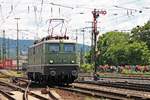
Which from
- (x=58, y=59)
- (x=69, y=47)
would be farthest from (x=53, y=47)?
(x=69, y=47)

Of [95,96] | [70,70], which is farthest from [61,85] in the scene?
[95,96]

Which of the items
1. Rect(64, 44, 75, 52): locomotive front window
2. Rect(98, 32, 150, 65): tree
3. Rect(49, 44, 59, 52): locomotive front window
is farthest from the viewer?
Rect(98, 32, 150, 65): tree

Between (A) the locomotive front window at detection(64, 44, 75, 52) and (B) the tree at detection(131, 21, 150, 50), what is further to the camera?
(B) the tree at detection(131, 21, 150, 50)

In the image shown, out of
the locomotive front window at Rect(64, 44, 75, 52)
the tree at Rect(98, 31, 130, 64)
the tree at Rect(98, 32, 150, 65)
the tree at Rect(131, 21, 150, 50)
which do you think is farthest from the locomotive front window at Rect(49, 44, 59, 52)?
the tree at Rect(131, 21, 150, 50)

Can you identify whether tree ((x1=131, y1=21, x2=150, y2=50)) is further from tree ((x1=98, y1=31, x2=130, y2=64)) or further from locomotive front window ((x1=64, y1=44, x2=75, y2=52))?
locomotive front window ((x1=64, y1=44, x2=75, y2=52))

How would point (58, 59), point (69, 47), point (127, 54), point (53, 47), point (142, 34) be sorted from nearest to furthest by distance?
1. point (58, 59)
2. point (53, 47)
3. point (69, 47)
4. point (127, 54)
5. point (142, 34)

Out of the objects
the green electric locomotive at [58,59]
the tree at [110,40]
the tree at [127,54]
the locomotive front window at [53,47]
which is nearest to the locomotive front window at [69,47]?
the green electric locomotive at [58,59]

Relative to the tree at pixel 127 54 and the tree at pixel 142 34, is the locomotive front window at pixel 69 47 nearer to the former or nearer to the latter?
the tree at pixel 127 54

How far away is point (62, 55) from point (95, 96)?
9515 mm

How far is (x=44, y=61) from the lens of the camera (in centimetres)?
3316

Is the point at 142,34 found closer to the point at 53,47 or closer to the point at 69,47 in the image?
the point at 69,47

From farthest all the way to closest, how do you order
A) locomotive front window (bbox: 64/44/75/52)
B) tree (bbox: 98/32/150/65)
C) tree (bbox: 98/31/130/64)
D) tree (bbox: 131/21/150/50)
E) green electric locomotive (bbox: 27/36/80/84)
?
tree (bbox: 98/31/130/64), tree (bbox: 131/21/150/50), tree (bbox: 98/32/150/65), locomotive front window (bbox: 64/44/75/52), green electric locomotive (bbox: 27/36/80/84)

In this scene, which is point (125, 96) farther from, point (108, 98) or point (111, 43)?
point (111, 43)

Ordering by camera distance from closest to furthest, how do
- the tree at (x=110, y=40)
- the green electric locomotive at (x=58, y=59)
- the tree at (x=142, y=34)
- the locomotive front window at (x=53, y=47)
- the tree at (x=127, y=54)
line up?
the green electric locomotive at (x=58, y=59) → the locomotive front window at (x=53, y=47) → the tree at (x=127, y=54) → the tree at (x=142, y=34) → the tree at (x=110, y=40)
